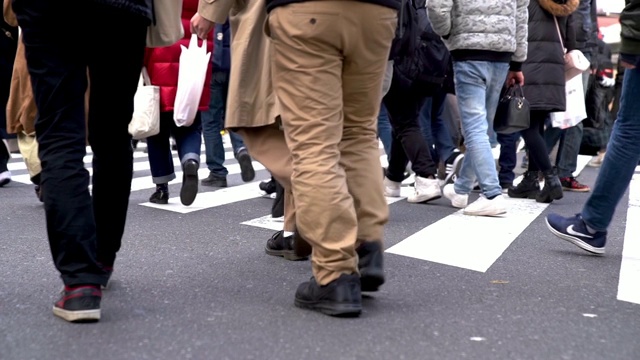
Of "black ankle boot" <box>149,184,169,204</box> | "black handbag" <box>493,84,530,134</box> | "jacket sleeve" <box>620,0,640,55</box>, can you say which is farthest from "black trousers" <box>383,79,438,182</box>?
"jacket sleeve" <box>620,0,640,55</box>

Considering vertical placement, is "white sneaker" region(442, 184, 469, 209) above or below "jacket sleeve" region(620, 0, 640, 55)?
below

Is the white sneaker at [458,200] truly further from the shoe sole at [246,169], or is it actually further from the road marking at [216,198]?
the shoe sole at [246,169]

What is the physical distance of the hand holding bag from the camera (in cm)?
371

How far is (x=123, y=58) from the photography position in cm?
354

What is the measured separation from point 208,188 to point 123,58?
4.96 metres

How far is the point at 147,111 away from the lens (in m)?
6.40

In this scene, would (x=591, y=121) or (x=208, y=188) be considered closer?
(x=208, y=188)

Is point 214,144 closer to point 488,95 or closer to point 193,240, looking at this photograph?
point 488,95

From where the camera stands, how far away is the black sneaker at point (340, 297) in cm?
344

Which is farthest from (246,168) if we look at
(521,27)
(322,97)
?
(322,97)

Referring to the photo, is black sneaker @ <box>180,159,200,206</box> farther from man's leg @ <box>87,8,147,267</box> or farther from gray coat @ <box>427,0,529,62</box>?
man's leg @ <box>87,8,147,267</box>

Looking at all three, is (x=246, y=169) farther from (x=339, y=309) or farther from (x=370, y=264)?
(x=339, y=309)

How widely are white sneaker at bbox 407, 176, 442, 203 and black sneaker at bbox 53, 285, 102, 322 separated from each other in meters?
4.34

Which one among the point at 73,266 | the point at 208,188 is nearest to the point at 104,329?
the point at 73,266
